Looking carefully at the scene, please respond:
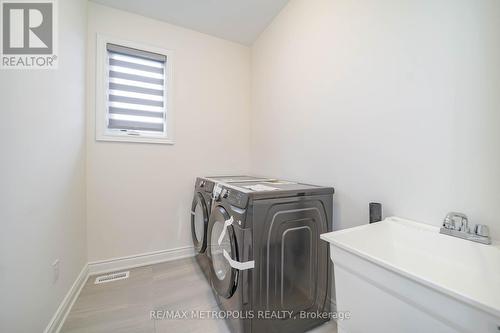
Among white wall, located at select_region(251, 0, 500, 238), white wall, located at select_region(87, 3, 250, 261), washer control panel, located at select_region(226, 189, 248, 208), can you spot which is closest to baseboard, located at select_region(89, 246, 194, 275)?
white wall, located at select_region(87, 3, 250, 261)

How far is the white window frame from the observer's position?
76.5 inches

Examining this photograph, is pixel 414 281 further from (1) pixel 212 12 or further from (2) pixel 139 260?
(1) pixel 212 12

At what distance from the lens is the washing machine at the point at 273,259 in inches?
44.1

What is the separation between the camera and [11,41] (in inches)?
40.2

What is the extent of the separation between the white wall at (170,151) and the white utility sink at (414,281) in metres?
1.88

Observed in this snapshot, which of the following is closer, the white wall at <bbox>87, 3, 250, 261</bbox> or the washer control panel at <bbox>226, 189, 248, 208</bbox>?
the washer control panel at <bbox>226, 189, 248, 208</bbox>

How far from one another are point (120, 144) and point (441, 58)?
8.27 ft

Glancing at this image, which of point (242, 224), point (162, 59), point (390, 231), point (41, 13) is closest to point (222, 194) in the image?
point (242, 224)

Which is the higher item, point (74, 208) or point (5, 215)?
point (5, 215)

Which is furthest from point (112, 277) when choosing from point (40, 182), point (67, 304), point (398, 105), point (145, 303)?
point (398, 105)

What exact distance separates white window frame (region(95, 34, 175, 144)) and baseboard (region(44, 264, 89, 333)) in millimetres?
1269

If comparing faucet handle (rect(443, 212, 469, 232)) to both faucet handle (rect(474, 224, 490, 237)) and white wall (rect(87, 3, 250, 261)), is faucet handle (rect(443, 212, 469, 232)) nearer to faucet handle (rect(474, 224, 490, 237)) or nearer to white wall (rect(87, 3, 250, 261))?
faucet handle (rect(474, 224, 490, 237))

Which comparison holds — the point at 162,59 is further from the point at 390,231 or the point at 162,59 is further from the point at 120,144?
the point at 390,231

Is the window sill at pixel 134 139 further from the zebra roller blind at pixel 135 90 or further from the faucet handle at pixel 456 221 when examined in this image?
the faucet handle at pixel 456 221
